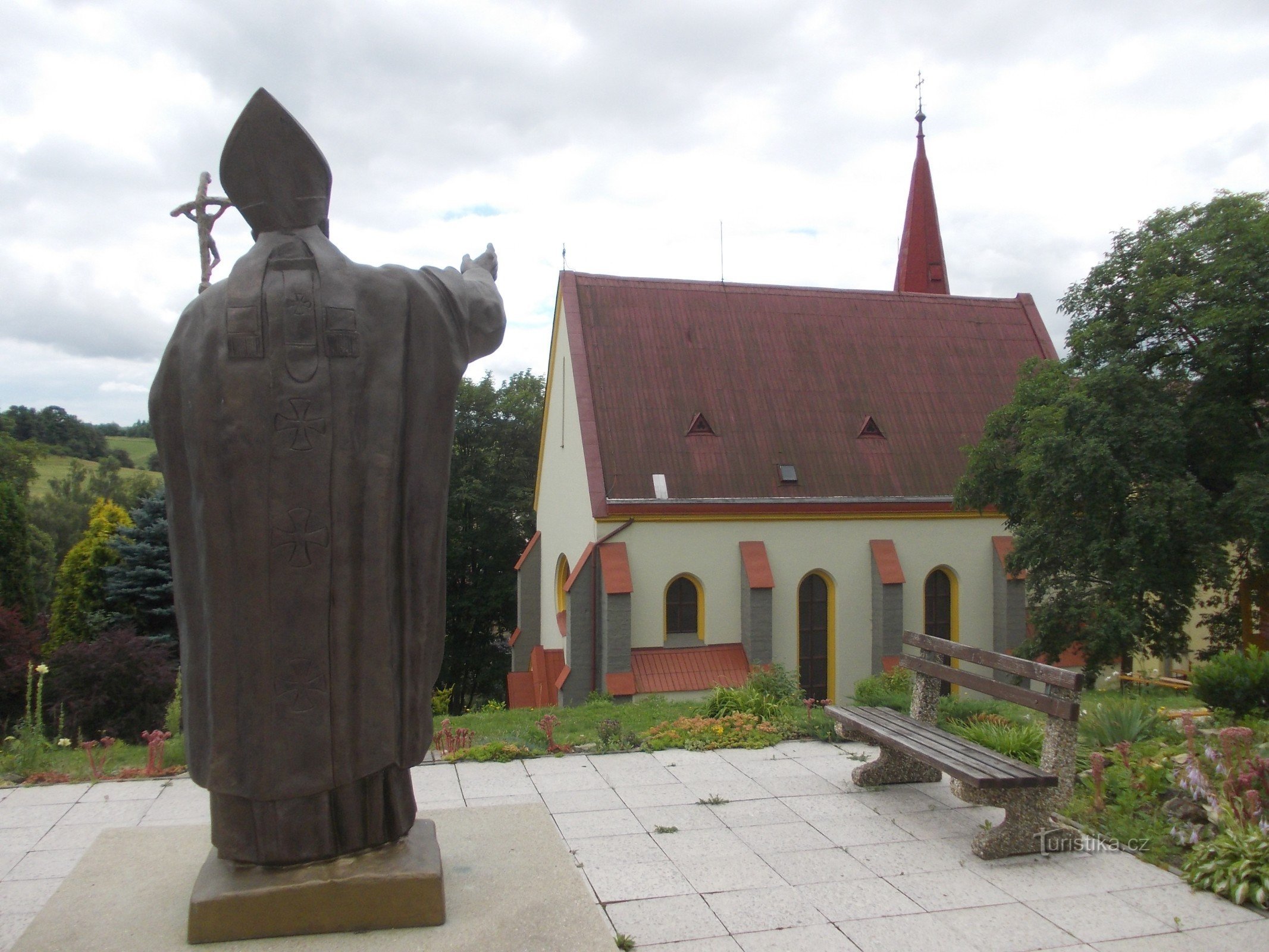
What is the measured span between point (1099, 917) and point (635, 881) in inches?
93.4

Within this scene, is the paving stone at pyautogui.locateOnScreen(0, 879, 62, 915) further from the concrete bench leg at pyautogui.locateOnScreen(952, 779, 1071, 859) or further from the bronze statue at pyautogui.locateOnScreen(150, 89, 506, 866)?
the concrete bench leg at pyautogui.locateOnScreen(952, 779, 1071, 859)

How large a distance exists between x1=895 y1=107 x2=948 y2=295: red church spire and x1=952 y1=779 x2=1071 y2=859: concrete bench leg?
2579 cm

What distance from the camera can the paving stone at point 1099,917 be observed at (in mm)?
4609

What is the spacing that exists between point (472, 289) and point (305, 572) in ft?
4.41

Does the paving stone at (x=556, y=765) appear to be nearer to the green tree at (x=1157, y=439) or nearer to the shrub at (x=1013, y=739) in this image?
the shrub at (x=1013, y=739)

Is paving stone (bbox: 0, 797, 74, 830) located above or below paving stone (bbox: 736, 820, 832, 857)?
above

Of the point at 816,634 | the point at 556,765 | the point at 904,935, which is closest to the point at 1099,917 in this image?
the point at 904,935

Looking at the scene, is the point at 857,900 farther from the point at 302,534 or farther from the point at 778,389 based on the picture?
the point at 778,389

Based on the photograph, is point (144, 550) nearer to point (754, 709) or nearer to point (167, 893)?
point (754, 709)

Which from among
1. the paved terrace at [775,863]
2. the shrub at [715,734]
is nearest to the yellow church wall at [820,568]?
the shrub at [715,734]

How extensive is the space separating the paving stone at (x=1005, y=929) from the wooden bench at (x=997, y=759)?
0.71 m

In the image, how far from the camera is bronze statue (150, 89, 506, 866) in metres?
3.48

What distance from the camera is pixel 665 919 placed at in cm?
462

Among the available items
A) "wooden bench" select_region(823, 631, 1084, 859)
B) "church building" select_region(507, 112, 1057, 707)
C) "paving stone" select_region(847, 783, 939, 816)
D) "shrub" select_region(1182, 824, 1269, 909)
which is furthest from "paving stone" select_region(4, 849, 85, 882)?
"church building" select_region(507, 112, 1057, 707)
